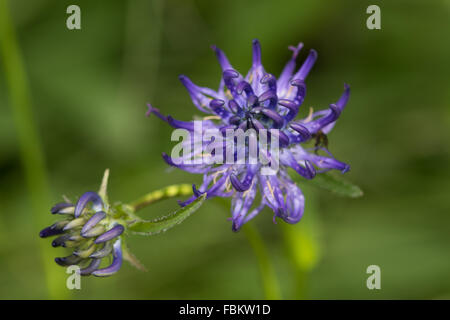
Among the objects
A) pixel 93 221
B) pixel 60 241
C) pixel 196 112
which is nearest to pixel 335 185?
pixel 93 221

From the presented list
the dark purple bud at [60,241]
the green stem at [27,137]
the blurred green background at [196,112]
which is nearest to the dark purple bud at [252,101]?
the dark purple bud at [60,241]

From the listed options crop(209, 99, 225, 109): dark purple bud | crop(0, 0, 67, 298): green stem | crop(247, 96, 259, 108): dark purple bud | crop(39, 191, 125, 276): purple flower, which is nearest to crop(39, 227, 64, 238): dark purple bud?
crop(39, 191, 125, 276): purple flower

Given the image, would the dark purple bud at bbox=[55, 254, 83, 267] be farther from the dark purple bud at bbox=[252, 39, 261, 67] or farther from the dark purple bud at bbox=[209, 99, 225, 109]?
the dark purple bud at bbox=[252, 39, 261, 67]

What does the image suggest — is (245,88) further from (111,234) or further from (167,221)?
(111,234)

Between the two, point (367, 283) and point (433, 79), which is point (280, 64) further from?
point (367, 283)

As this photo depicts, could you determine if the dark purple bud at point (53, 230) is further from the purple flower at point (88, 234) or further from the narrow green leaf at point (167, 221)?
the narrow green leaf at point (167, 221)

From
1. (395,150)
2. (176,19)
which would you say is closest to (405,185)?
(395,150)

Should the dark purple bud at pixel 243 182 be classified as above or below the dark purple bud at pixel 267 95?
below
